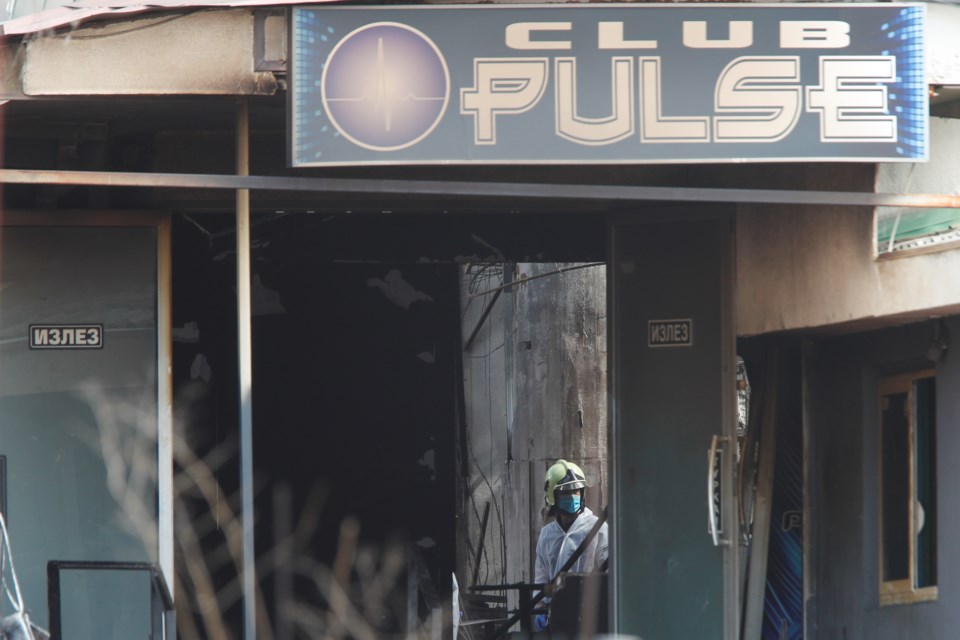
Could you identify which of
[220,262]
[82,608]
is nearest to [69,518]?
[82,608]

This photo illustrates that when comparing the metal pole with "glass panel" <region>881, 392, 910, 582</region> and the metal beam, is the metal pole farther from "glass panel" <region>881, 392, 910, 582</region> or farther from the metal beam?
"glass panel" <region>881, 392, 910, 582</region>

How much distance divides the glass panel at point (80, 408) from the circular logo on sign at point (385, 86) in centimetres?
237

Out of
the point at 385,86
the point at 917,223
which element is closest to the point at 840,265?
the point at 917,223

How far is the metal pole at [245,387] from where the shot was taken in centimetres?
643

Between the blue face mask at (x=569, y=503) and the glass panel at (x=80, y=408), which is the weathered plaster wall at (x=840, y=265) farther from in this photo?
the glass panel at (x=80, y=408)

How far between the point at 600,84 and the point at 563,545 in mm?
4646

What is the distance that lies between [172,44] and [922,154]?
3203mm

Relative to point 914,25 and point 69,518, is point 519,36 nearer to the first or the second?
point 914,25

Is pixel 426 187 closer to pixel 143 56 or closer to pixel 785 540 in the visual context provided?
pixel 143 56

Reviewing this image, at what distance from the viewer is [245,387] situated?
657 centimetres

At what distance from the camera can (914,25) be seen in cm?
646

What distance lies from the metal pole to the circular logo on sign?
734 mm

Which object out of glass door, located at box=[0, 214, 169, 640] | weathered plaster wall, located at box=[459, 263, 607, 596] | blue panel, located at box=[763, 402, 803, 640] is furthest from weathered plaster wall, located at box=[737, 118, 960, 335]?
weathered plaster wall, located at box=[459, 263, 607, 596]

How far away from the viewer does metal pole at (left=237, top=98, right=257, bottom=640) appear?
6.43 metres
